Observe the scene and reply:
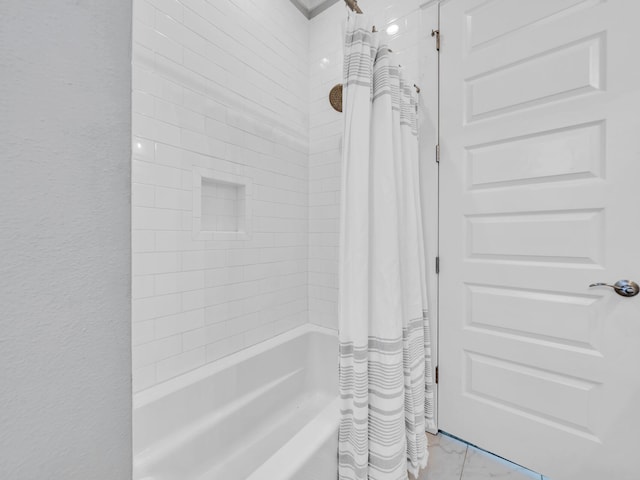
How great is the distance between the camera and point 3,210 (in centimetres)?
27

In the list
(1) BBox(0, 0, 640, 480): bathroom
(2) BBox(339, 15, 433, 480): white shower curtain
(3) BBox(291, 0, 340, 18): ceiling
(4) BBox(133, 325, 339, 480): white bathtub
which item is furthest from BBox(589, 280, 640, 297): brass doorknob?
(3) BBox(291, 0, 340, 18): ceiling

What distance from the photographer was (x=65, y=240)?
0.31 m

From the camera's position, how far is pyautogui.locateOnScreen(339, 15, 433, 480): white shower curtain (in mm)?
1131

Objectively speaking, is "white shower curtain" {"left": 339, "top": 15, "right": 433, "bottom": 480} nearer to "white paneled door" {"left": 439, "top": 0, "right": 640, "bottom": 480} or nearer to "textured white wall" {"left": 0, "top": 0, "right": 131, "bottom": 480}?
"white paneled door" {"left": 439, "top": 0, "right": 640, "bottom": 480}

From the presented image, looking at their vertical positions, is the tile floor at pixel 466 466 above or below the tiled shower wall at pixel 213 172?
below

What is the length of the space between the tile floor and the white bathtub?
567 mm

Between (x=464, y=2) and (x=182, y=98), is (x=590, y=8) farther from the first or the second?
(x=182, y=98)

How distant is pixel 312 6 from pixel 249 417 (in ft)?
9.14

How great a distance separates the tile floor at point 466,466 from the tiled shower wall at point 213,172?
109 cm

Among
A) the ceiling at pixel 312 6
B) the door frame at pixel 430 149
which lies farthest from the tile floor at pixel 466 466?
the ceiling at pixel 312 6

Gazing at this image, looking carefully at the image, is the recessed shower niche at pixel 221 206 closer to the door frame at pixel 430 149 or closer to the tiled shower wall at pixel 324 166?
the tiled shower wall at pixel 324 166

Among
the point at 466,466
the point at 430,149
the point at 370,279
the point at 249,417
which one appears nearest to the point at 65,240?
the point at 370,279

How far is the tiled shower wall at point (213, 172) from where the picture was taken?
1.27 meters

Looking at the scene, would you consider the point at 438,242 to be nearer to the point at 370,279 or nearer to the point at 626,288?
the point at 370,279
